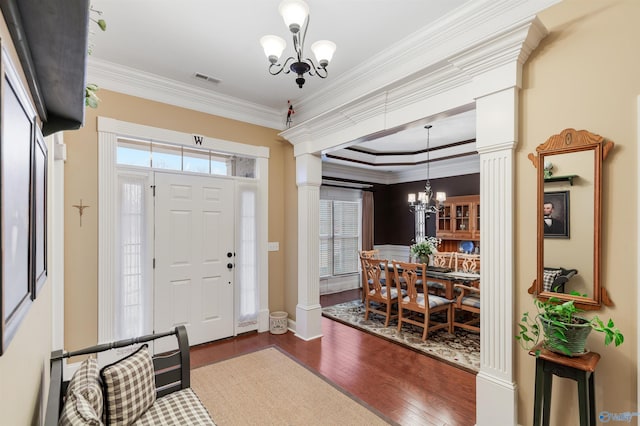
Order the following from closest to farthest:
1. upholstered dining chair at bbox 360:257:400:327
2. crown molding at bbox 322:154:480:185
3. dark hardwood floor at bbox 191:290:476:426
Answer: dark hardwood floor at bbox 191:290:476:426 < upholstered dining chair at bbox 360:257:400:327 < crown molding at bbox 322:154:480:185

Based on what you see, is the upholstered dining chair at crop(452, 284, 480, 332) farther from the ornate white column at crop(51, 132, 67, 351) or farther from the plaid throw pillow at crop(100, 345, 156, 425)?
the ornate white column at crop(51, 132, 67, 351)

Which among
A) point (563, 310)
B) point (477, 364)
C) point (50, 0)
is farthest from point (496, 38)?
point (477, 364)

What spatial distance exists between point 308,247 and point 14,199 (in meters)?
3.40

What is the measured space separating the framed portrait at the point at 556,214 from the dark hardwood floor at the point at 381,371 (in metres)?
1.51

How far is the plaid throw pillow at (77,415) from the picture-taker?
1.18 meters

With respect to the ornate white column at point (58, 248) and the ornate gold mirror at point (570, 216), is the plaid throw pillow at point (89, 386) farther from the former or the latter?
the ornate gold mirror at point (570, 216)

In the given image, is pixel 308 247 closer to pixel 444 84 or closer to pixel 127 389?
pixel 444 84

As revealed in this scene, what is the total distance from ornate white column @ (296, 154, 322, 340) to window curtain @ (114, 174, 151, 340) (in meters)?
1.75

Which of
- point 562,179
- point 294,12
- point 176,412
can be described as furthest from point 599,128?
point 176,412

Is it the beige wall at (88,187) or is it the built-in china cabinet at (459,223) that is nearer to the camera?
the beige wall at (88,187)

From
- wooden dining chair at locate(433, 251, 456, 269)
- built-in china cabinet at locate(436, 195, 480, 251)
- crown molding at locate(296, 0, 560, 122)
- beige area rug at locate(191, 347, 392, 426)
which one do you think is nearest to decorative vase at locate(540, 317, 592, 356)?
beige area rug at locate(191, 347, 392, 426)

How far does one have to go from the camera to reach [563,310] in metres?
1.76

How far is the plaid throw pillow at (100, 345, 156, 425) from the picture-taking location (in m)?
1.65

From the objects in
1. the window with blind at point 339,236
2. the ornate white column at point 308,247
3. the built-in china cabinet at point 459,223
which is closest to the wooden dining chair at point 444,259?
the built-in china cabinet at point 459,223
